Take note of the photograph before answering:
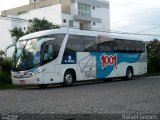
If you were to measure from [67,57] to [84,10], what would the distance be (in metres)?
59.4

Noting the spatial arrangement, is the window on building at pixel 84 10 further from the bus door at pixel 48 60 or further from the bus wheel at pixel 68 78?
the bus door at pixel 48 60

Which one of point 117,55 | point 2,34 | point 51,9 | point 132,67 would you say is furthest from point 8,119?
point 2,34

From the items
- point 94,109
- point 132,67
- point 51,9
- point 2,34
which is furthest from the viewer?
point 2,34

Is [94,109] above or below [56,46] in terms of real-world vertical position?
below

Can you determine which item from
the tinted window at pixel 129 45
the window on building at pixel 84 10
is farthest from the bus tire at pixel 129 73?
the window on building at pixel 84 10

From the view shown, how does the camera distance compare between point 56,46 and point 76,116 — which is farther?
point 56,46

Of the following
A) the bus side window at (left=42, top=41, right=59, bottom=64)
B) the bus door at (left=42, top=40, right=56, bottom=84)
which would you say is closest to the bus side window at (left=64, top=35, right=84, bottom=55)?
the bus side window at (left=42, top=41, right=59, bottom=64)

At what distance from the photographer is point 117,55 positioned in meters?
28.5

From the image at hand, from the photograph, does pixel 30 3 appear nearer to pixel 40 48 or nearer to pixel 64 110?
pixel 40 48

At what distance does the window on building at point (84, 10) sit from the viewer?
80.6 m

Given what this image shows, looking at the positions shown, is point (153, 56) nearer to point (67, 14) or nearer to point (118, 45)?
point (118, 45)

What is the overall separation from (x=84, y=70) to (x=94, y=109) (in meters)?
14.4

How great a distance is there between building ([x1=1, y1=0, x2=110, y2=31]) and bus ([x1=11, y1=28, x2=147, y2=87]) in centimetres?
4879

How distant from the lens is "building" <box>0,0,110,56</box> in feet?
258
